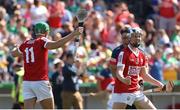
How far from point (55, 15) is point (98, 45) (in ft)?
6.20

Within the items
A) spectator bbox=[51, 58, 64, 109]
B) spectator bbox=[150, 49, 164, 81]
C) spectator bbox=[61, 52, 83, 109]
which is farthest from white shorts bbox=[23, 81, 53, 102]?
spectator bbox=[150, 49, 164, 81]

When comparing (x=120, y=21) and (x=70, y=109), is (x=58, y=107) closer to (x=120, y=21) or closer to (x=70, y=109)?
(x=70, y=109)

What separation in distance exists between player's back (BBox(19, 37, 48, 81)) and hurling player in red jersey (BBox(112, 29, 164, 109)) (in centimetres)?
134

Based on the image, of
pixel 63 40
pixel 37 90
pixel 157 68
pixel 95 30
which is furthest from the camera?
pixel 95 30

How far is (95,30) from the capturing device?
22.5m

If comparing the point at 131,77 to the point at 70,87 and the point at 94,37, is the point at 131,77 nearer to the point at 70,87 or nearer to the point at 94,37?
the point at 70,87

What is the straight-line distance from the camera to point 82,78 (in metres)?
20.2

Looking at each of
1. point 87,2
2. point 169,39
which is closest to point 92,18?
point 87,2

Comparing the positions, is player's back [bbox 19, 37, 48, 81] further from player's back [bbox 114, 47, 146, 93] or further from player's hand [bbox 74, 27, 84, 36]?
player's back [bbox 114, 47, 146, 93]

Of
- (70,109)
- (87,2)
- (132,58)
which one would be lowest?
(70,109)

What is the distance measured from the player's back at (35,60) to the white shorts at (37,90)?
9 cm

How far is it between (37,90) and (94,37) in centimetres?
805

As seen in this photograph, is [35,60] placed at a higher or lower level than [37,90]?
higher

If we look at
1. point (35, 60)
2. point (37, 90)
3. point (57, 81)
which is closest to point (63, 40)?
point (35, 60)
